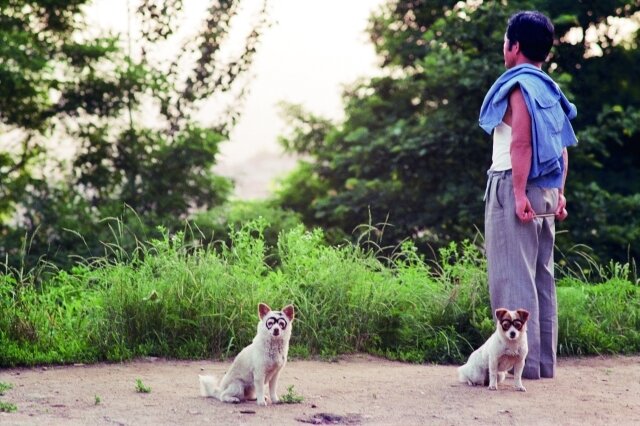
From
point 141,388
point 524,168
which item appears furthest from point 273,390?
point 524,168

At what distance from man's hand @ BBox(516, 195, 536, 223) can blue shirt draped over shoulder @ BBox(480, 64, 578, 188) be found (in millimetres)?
175

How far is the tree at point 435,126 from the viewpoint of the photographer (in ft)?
48.4

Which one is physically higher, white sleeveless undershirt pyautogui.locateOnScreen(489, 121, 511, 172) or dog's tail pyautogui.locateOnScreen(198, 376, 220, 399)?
white sleeveless undershirt pyautogui.locateOnScreen(489, 121, 511, 172)

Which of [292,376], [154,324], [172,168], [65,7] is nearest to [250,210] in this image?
[172,168]

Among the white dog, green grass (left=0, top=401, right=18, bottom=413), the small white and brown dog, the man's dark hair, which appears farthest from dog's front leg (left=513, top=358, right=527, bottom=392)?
green grass (left=0, top=401, right=18, bottom=413)

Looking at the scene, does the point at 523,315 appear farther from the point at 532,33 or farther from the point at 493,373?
the point at 532,33

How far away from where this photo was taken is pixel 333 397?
5.90 meters

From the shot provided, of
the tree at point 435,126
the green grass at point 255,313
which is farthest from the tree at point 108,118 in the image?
the green grass at point 255,313

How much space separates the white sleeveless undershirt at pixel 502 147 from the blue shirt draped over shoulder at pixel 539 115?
7 cm

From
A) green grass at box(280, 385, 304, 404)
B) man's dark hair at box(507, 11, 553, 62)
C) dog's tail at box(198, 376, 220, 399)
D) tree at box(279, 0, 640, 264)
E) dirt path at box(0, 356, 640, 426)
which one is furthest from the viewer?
tree at box(279, 0, 640, 264)

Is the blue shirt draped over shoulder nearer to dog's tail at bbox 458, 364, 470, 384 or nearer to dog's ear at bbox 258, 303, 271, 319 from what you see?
dog's tail at bbox 458, 364, 470, 384

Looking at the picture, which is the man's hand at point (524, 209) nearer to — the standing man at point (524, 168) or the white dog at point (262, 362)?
the standing man at point (524, 168)

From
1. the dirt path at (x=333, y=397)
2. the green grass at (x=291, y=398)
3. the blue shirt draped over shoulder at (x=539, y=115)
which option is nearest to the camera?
the dirt path at (x=333, y=397)

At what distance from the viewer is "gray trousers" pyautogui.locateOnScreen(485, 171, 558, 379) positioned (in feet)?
20.6
